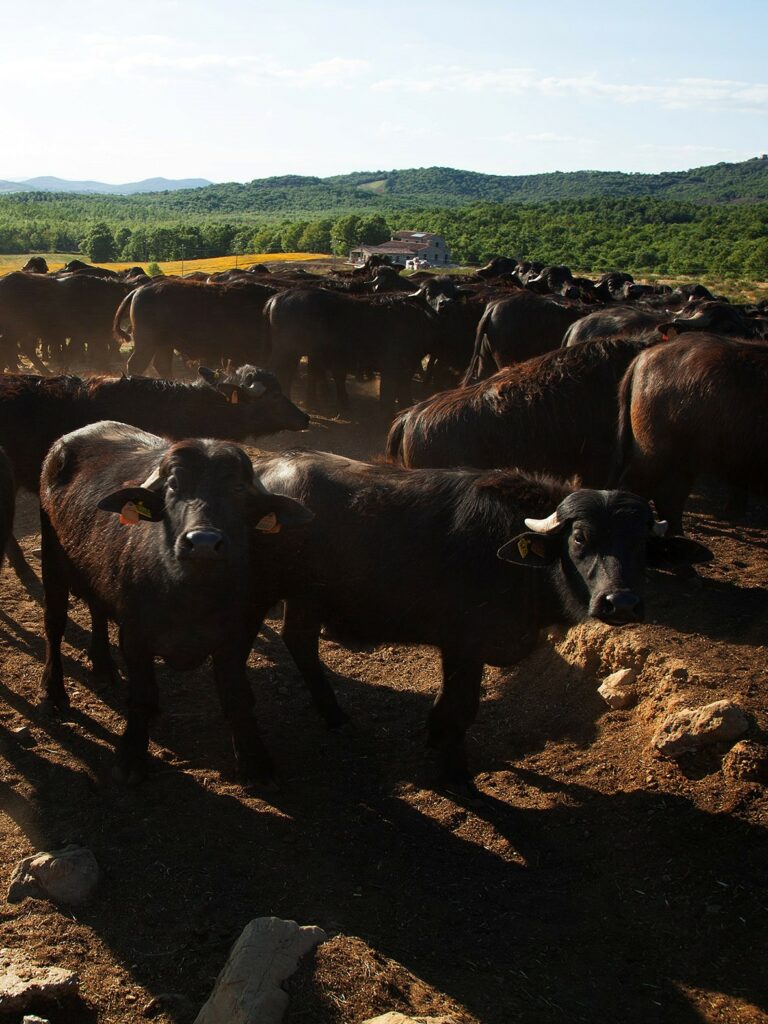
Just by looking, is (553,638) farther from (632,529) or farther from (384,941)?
(384,941)

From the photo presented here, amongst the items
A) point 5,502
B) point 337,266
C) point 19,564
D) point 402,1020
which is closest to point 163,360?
point 19,564

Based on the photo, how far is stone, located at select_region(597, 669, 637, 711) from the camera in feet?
21.6

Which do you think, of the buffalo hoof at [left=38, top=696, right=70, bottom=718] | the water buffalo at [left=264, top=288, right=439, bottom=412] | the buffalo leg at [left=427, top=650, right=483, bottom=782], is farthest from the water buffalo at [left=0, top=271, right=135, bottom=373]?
the buffalo leg at [left=427, top=650, right=483, bottom=782]

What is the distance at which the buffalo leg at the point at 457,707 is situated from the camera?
227 inches

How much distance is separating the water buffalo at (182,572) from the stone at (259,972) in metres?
1.61

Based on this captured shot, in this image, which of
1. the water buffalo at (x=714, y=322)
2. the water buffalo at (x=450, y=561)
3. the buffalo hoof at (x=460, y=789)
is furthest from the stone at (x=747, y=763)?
the water buffalo at (x=714, y=322)

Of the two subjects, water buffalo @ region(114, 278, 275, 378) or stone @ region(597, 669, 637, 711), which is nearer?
stone @ region(597, 669, 637, 711)

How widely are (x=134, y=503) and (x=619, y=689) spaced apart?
12.6 feet

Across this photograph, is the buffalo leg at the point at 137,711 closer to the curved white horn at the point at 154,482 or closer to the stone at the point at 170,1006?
the curved white horn at the point at 154,482

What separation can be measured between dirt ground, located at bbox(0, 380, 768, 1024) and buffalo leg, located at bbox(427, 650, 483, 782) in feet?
0.66

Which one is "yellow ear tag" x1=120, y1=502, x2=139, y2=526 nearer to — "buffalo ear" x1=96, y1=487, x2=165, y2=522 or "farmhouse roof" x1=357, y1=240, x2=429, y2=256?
"buffalo ear" x1=96, y1=487, x2=165, y2=522

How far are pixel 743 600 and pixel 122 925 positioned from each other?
6.09m

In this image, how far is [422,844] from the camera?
209 inches

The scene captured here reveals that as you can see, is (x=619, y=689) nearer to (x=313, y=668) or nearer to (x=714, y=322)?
(x=313, y=668)
